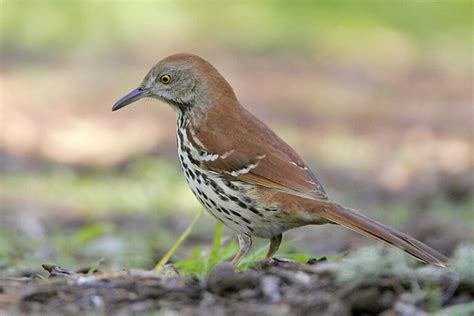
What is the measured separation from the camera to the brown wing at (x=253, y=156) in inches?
216

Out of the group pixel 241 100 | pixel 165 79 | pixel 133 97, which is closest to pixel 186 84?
pixel 165 79

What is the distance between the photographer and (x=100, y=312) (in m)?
4.07

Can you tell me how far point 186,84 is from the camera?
6.15 meters

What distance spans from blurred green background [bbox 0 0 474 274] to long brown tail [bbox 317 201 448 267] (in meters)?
1.55

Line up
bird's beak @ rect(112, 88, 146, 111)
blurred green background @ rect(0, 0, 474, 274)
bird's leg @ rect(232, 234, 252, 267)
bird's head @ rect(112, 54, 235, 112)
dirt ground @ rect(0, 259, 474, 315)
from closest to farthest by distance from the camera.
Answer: dirt ground @ rect(0, 259, 474, 315), bird's leg @ rect(232, 234, 252, 267), bird's head @ rect(112, 54, 235, 112), bird's beak @ rect(112, 88, 146, 111), blurred green background @ rect(0, 0, 474, 274)

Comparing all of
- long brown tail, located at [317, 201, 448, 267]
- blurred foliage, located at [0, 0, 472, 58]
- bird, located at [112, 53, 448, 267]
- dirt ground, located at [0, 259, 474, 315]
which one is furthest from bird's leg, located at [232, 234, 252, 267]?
blurred foliage, located at [0, 0, 472, 58]

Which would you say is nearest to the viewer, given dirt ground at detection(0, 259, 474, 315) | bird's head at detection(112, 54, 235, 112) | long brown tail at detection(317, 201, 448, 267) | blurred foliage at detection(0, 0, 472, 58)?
dirt ground at detection(0, 259, 474, 315)

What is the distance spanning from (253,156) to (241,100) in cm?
608

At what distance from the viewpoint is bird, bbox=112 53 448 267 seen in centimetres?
538

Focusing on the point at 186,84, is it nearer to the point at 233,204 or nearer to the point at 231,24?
the point at 233,204

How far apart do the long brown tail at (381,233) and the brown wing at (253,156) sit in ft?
0.49

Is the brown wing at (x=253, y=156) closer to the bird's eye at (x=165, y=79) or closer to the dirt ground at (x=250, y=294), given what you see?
the bird's eye at (x=165, y=79)

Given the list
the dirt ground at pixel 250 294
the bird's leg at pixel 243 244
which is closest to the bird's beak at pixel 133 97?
the bird's leg at pixel 243 244

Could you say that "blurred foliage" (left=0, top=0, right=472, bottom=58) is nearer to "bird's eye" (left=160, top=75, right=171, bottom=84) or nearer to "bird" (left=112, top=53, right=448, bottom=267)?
"bird's eye" (left=160, top=75, right=171, bottom=84)
